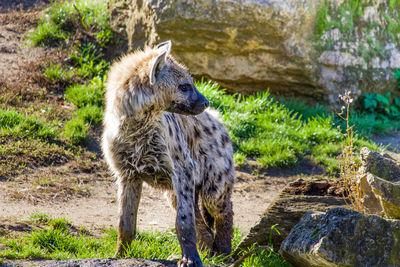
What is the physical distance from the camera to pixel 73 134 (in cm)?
588

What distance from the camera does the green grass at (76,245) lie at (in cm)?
360

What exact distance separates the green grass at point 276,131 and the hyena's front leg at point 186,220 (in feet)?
7.68

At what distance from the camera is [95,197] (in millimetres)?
5141

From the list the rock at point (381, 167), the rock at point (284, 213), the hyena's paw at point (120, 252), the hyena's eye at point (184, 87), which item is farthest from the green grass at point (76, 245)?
the hyena's eye at point (184, 87)

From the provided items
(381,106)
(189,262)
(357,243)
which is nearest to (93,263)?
(189,262)

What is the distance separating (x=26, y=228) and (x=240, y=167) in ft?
8.28

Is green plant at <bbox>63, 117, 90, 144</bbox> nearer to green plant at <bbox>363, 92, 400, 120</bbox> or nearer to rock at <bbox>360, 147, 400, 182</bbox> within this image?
rock at <bbox>360, 147, 400, 182</bbox>

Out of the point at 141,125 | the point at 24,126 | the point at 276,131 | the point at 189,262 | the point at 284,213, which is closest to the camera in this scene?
the point at 189,262

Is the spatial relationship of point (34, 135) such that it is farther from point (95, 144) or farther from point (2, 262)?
point (2, 262)

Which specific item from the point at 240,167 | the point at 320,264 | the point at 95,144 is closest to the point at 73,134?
the point at 95,144

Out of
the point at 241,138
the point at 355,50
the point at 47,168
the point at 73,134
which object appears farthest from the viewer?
the point at 355,50

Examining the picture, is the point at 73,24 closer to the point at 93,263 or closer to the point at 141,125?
the point at 141,125

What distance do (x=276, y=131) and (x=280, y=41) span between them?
3.89 feet

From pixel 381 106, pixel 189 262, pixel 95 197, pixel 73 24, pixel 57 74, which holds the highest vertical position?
pixel 73 24
